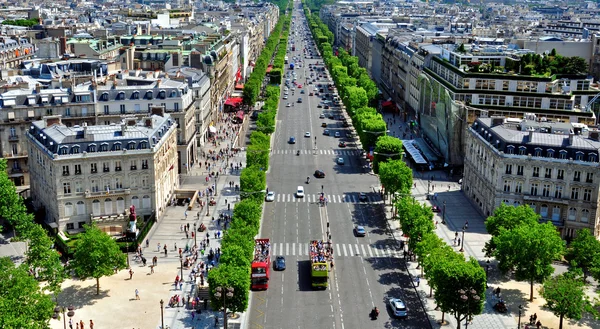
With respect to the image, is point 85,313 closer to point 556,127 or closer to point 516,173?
point 516,173

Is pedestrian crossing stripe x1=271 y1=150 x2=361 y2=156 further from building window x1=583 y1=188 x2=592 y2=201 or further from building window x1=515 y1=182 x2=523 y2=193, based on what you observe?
building window x1=583 y1=188 x2=592 y2=201

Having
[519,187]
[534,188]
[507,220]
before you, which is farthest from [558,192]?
[507,220]

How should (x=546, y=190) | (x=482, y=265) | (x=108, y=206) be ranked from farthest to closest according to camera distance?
(x=546, y=190) < (x=108, y=206) < (x=482, y=265)

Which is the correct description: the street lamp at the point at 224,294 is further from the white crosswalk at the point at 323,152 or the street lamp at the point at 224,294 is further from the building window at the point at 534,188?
the white crosswalk at the point at 323,152

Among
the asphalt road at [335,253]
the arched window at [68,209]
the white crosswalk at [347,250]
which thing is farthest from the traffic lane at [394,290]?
the arched window at [68,209]

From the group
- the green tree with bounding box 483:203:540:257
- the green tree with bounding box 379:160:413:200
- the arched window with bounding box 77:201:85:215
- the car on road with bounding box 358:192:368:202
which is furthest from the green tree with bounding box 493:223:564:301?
the arched window with bounding box 77:201:85:215

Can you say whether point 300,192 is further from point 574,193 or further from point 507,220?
point 574,193
